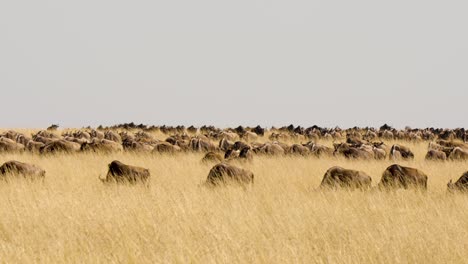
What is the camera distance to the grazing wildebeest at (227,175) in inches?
548

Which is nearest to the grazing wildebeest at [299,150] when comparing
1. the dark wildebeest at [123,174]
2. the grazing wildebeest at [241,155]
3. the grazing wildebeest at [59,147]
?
the grazing wildebeest at [241,155]

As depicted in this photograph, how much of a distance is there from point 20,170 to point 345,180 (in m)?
7.15

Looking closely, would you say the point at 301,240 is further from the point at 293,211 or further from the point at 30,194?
the point at 30,194

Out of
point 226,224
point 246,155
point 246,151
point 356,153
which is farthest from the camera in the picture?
point 356,153

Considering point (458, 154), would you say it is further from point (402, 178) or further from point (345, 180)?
point (345, 180)

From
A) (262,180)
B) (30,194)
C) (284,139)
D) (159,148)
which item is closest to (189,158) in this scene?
(159,148)

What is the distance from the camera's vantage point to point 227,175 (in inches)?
548

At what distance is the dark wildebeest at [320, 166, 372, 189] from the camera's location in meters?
13.5

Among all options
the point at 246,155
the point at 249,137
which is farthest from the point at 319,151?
the point at 249,137

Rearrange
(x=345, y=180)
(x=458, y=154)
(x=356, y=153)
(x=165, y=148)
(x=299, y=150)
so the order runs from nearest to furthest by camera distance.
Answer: (x=345, y=180) < (x=356, y=153) < (x=458, y=154) < (x=165, y=148) < (x=299, y=150)

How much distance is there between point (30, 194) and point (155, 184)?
3.12m

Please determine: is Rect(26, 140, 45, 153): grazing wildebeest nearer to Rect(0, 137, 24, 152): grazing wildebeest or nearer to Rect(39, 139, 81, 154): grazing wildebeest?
Rect(0, 137, 24, 152): grazing wildebeest

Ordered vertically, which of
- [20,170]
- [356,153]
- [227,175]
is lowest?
[20,170]

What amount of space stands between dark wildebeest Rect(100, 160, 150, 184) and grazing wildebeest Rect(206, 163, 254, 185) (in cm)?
145
